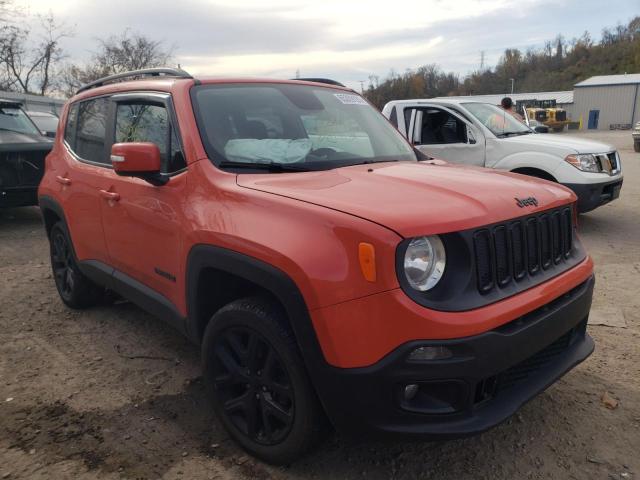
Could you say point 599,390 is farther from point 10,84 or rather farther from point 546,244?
point 10,84

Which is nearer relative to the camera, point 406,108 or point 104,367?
point 104,367

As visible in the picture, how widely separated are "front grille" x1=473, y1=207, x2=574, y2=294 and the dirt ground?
910mm

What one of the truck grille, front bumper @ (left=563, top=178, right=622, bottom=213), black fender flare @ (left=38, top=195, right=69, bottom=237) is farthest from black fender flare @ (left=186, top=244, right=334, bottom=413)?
the truck grille

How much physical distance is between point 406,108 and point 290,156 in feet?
18.1

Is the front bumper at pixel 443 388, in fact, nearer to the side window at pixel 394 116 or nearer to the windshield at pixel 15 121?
the side window at pixel 394 116

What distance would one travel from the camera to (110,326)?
4328 millimetres

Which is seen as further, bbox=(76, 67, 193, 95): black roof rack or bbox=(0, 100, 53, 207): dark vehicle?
bbox=(0, 100, 53, 207): dark vehicle

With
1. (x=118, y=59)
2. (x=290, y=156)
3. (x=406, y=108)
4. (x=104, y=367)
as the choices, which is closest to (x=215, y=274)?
(x=290, y=156)

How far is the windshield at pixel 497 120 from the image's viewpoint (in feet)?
24.9

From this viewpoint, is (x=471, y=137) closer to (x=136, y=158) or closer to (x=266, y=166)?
(x=266, y=166)

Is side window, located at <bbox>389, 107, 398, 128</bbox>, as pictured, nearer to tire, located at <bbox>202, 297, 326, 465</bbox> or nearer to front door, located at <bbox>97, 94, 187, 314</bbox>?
front door, located at <bbox>97, 94, 187, 314</bbox>

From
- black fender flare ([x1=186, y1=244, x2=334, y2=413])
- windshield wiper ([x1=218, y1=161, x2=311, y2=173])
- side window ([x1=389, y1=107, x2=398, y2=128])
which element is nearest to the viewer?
black fender flare ([x1=186, y1=244, x2=334, y2=413])

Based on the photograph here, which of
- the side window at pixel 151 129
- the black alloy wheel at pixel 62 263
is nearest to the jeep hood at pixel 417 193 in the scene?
the side window at pixel 151 129

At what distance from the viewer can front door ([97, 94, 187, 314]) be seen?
290cm
